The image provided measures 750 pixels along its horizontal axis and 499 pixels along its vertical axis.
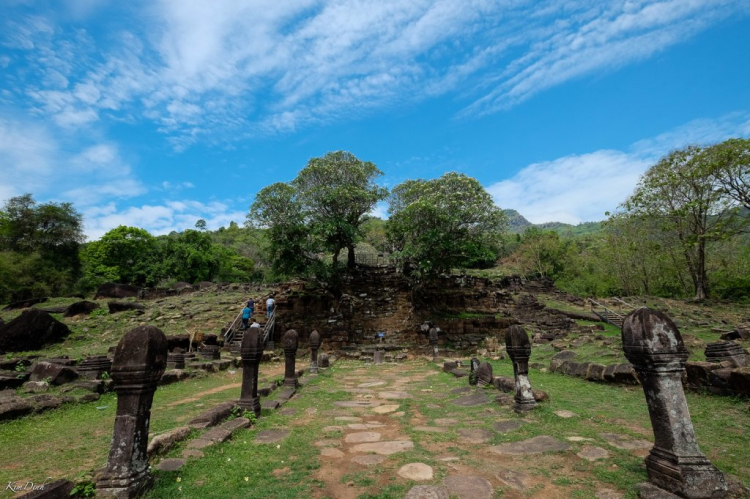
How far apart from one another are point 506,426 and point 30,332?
19.1 m

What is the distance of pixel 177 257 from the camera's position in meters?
39.0

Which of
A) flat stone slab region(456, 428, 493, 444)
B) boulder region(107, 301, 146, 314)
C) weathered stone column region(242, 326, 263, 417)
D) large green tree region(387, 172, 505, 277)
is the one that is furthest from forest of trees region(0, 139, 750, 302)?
flat stone slab region(456, 428, 493, 444)

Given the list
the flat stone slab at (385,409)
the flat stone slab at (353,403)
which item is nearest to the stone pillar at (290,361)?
the flat stone slab at (353,403)

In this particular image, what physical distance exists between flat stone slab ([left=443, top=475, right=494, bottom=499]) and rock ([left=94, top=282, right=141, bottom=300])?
31940 millimetres

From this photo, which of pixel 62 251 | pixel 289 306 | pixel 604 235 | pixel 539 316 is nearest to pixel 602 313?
pixel 539 316

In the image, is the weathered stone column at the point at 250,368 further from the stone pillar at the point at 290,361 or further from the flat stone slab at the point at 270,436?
the stone pillar at the point at 290,361

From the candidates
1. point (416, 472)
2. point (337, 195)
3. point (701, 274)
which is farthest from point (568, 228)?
point (416, 472)

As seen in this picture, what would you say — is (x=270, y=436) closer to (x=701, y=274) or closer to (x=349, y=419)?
(x=349, y=419)

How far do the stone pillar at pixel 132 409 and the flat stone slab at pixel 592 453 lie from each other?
4474mm

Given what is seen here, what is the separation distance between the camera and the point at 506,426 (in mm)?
5395

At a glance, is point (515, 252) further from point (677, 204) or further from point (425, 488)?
point (425, 488)

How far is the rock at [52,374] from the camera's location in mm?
8609

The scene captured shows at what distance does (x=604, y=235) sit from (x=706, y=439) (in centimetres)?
3381
